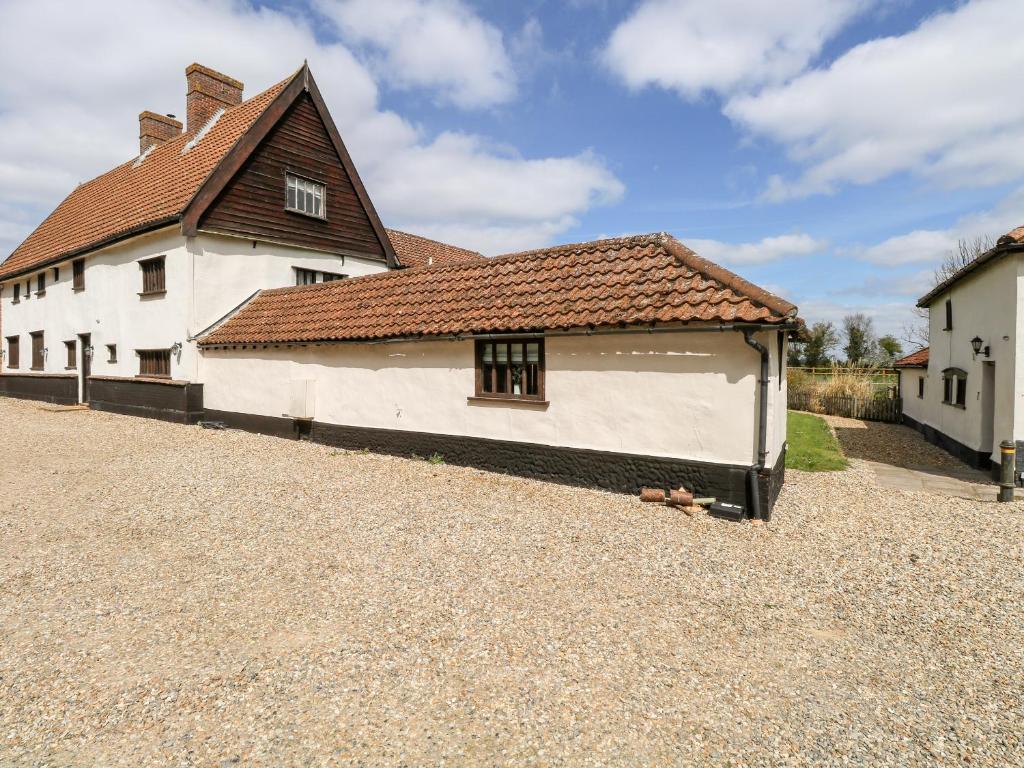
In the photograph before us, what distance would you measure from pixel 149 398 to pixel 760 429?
56.2 ft

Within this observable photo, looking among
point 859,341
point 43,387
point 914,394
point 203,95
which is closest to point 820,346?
point 859,341

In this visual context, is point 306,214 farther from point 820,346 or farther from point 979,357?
point 820,346

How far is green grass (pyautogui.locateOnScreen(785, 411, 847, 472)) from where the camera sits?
463 inches

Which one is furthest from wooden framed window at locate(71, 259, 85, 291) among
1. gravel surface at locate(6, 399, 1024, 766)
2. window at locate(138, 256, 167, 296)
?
gravel surface at locate(6, 399, 1024, 766)

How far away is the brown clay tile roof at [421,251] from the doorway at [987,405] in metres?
16.1

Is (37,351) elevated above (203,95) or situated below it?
below

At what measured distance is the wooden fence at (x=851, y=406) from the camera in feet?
Result: 72.7

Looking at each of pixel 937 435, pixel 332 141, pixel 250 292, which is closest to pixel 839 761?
pixel 937 435

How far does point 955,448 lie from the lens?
44.1 feet

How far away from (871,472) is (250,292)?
676 inches

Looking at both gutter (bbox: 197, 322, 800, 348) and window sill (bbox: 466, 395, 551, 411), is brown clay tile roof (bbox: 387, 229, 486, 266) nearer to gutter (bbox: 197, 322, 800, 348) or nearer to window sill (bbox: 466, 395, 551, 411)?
gutter (bbox: 197, 322, 800, 348)

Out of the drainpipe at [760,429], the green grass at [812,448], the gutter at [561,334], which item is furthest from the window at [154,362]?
the green grass at [812,448]

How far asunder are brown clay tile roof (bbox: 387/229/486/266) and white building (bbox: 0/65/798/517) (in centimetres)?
13

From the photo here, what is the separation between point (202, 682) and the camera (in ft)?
11.9
